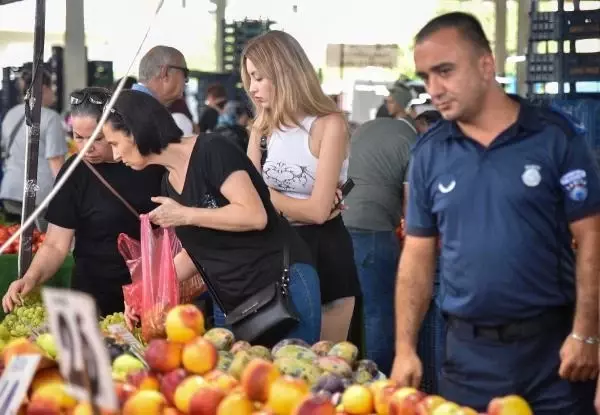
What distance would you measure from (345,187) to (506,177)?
137cm

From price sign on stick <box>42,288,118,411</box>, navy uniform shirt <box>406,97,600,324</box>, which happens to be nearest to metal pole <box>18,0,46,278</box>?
navy uniform shirt <box>406,97,600,324</box>

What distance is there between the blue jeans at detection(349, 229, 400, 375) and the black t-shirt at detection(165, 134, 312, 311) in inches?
88.0

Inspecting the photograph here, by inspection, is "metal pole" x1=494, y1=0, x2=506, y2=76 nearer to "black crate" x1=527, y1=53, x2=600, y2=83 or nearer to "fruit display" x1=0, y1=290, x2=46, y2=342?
"black crate" x1=527, y1=53, x2=600, y2=83

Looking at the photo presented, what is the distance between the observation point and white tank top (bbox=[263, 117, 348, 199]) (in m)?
3.71

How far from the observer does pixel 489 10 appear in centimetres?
3450

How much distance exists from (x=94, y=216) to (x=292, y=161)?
2.59 ft

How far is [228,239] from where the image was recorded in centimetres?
332

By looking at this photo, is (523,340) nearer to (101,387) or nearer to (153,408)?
(153,408)

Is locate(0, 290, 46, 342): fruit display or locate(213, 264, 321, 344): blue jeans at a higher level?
locate(213, 264, 321, 344): blue jeans

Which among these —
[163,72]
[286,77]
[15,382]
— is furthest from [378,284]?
[15,382]

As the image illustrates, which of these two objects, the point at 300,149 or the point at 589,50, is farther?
the point at 589,50

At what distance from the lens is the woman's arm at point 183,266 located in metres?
3.61

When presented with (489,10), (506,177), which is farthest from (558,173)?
(489,10)

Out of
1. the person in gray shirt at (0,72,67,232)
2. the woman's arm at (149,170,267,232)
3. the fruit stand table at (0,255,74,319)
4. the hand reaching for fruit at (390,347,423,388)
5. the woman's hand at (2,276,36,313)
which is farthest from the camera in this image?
the person in gray shirt at (0,72,67,232)
